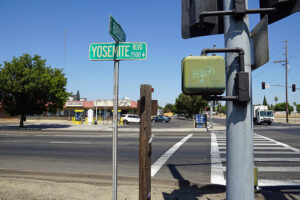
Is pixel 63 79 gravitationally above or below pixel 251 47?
above

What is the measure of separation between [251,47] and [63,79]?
90.6 ft

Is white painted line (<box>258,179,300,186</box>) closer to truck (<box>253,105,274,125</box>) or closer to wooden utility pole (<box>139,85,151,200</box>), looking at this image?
wooden utility pole (<box>139,85,151,200</box>)

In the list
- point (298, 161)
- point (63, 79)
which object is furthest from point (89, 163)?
point (63, 79)

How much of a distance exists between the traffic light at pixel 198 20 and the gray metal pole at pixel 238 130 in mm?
226

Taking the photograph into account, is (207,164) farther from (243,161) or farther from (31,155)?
(31,155)

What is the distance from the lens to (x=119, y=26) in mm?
3145

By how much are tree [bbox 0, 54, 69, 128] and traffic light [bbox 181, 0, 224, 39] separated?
25.2 meters

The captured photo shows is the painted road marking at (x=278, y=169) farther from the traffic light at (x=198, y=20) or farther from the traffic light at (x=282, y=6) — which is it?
the traffic light at (x=282, y=6)

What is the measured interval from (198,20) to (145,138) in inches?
78.4

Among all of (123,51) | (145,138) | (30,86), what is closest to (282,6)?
(123,51)

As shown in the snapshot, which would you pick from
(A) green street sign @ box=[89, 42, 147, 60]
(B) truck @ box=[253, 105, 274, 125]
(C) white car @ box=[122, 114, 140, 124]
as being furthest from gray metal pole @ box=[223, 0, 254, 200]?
(C) white car @ box=[122, 114, 140, 124]

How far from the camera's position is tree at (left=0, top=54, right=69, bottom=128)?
79.6 feet

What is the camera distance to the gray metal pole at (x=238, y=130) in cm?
194

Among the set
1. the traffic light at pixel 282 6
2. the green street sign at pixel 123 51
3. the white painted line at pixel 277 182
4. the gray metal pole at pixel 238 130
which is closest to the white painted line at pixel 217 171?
the white painted line at pixel 277 182
